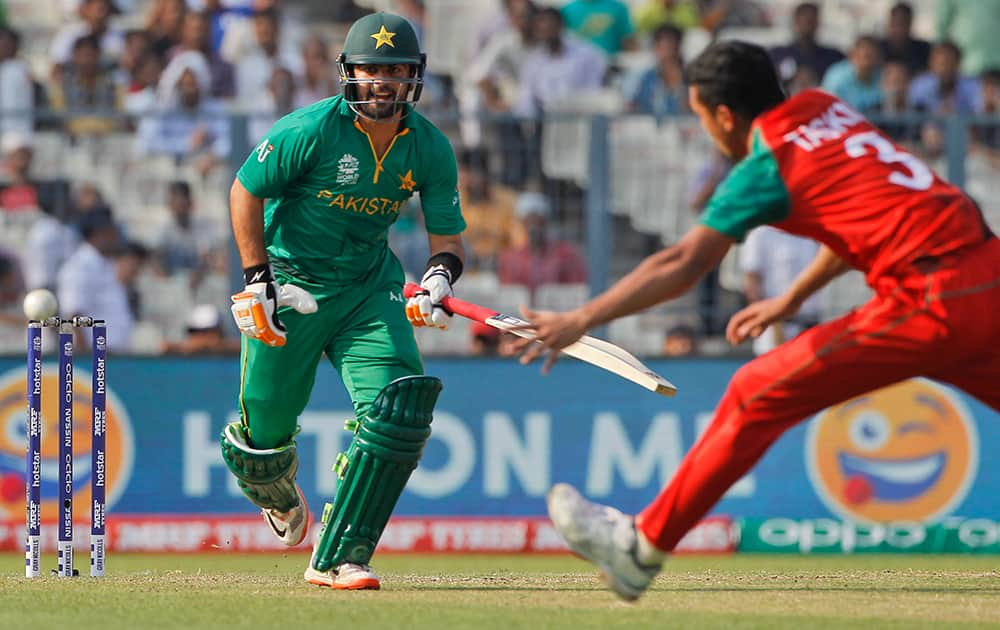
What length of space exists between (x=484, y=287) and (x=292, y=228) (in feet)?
14.2

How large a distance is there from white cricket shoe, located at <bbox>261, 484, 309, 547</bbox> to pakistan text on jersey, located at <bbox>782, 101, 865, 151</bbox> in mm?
3036

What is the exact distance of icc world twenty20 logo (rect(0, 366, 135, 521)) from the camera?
10867 millimetres

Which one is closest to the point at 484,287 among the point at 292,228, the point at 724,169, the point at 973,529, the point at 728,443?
the point at 724,169

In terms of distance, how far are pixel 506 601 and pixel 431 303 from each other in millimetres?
1245

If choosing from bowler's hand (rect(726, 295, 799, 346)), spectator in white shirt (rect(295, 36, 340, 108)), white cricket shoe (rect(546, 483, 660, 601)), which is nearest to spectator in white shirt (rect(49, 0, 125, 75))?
spectator in white shirt (rect(295, 36, 340, 108))

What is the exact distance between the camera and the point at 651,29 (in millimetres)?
14523

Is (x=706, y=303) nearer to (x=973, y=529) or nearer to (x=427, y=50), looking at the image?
(x=973, y=529)

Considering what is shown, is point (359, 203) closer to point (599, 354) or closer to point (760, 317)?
point (599, 354)

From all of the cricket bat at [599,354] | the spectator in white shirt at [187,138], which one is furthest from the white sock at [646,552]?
the spectator in white shirt at [187,138]

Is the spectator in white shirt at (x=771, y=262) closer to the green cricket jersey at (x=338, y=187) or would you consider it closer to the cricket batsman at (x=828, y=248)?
the green cricket jersey at (x=338, y=187)

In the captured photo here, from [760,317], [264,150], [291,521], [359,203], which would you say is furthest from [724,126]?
[291,521]

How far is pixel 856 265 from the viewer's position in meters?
5.48

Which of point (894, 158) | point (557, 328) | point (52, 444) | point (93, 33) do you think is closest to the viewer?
point (557, 328)

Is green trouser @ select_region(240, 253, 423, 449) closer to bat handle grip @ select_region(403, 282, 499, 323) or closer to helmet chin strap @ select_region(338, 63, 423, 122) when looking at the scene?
Result: bat handle grip @ select_region(403, 282, 499, 323)
